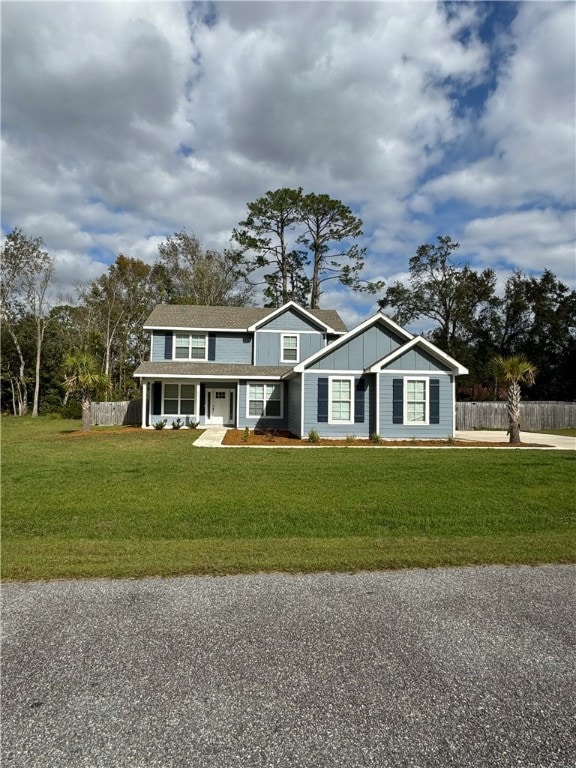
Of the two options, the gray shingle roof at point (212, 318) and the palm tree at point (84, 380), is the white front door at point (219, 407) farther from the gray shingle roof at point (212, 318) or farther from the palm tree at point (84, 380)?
the palm tree at point (84, 380)

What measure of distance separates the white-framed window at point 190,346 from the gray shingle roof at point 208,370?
0.54 metres

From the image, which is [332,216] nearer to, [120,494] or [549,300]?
[549,300]

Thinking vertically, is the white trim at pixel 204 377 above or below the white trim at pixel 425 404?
above

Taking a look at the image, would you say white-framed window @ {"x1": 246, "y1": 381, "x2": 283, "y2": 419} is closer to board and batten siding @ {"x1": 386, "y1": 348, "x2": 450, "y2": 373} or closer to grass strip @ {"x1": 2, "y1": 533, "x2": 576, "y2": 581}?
board and batten siding @ {"x1": 386, "y1": 348, "x2": 450, "y2": 373}

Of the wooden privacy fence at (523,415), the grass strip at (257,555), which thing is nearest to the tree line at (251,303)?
the wooden privacy fence at (523,415)

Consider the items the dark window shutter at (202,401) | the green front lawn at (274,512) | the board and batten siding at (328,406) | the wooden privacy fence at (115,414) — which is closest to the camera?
the green front lawn at (274,512)

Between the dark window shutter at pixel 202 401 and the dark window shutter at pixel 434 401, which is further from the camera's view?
the dark window shutter at pixel 202 401

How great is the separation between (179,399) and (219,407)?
81.1 inches

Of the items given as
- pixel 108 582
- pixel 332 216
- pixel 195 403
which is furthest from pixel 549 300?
pixel 108 582

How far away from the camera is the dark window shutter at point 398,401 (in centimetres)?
1931

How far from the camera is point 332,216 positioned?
39156mm

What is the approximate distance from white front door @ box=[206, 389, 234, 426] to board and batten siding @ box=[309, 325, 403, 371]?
7.34m

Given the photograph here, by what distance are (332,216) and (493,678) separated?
39183mm

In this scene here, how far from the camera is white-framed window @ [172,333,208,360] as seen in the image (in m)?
25.8
